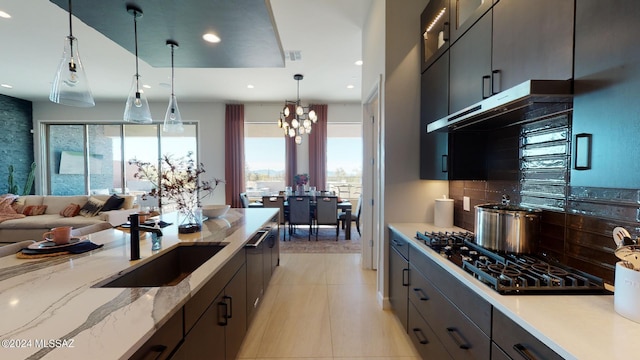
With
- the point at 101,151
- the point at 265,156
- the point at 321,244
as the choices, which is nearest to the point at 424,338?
the point at 321,244

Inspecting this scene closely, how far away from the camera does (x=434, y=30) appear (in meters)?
2.36

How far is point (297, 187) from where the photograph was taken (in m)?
5.96

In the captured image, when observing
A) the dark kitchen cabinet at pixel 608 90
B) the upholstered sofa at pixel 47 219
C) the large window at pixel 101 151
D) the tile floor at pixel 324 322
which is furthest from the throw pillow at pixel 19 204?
the dark kitchen cabinet at pixel 608 90

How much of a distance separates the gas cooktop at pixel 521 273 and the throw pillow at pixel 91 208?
5956 mm

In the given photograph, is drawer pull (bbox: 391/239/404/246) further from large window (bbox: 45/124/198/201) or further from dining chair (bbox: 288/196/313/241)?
large window (bbox: 45/124/198/201)

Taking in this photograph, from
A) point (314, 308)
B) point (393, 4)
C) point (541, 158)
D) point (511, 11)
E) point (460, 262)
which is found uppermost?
point (393, 4)

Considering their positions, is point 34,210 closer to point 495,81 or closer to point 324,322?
point 324,322

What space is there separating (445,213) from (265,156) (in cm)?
562

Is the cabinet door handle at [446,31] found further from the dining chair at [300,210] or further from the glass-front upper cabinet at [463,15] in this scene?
the dining chair at [300,210]

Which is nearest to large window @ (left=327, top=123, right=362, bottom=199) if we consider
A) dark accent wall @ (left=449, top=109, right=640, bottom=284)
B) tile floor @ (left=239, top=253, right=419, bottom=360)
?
tile floor @ (left=239, top=253, right=419, bottom=360)

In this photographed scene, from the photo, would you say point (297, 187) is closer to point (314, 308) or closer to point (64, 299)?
point (314, 308)

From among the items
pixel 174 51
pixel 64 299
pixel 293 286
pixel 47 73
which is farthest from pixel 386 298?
pixel 47 73

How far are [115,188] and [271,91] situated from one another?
199 inches

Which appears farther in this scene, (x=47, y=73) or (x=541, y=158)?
(x=47, y=73)
